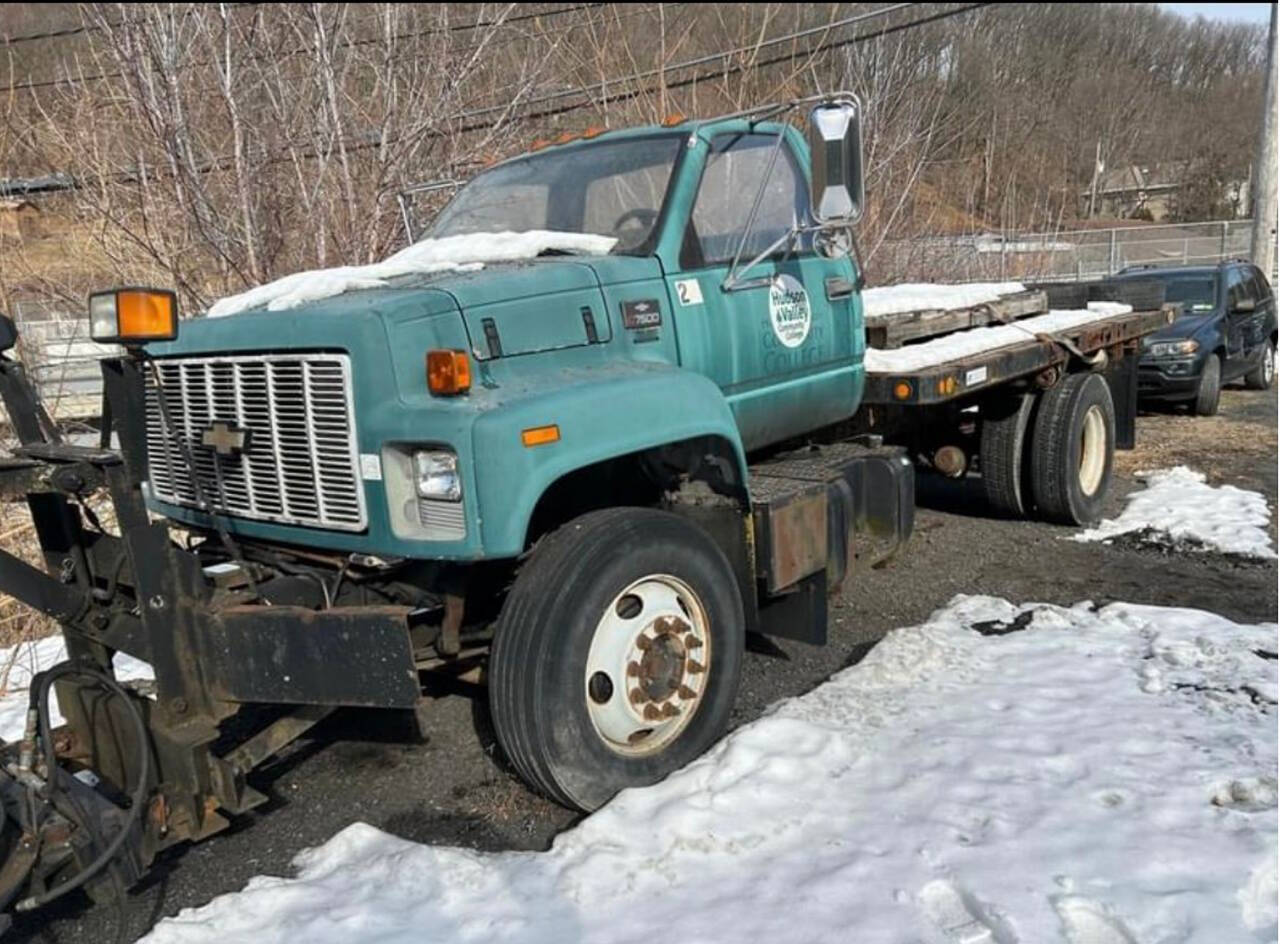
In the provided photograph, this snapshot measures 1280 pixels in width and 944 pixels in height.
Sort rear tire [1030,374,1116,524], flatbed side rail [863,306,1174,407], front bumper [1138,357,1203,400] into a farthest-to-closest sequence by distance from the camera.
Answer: front bumper [1138,357,1203,400]
rear tire [1030,374,1116,524]
flatbed side rail [863,306,1174,407]

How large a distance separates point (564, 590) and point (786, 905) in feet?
3.75

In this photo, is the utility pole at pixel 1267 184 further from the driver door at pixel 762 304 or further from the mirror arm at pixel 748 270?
the mirror arm at pixel 748 270

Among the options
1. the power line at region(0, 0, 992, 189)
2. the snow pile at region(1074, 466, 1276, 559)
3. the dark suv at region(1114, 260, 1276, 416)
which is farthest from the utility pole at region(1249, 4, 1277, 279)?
the snow pile at region(1074, 466, 1276, 559)

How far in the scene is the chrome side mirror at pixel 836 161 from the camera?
4113 mm

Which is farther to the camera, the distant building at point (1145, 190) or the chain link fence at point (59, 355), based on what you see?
the distant building at point (1145, 190)

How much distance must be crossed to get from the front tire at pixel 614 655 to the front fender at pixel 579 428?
0.26m

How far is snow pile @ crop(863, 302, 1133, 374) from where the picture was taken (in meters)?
5.59

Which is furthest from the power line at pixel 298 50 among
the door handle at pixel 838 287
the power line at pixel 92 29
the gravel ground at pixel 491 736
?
the gravel ground at pixel 491 736

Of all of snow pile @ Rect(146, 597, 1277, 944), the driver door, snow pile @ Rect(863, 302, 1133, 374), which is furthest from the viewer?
snow pile @ Rect(863, 302, 1133, 374)

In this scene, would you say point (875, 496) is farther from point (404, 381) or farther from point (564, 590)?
point (404, 381)

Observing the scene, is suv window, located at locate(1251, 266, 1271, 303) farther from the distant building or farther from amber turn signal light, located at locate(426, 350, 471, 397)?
the distant building

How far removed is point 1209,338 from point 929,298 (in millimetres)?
7096

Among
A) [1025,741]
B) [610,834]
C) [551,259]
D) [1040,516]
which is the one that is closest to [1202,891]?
[1025,741]

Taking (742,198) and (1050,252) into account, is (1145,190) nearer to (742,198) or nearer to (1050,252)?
(1050,252)
